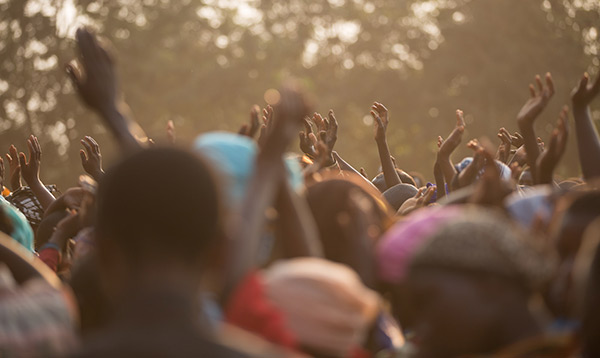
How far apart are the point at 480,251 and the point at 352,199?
32.6 inches

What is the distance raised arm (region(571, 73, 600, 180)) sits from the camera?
5.32m

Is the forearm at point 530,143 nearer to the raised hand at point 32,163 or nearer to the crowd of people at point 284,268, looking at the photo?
the crowd of people at point 284,268

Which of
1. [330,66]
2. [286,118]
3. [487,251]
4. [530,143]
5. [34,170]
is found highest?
[286,118]

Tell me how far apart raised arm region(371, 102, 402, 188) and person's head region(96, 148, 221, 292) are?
487cm

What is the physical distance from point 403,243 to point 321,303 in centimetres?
49

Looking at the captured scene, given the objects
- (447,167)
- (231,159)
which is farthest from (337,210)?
(447,167)

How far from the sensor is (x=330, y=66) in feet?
125

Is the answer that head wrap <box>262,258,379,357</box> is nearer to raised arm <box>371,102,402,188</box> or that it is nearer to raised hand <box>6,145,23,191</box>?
raised arm <box>371,102,402,188</box>

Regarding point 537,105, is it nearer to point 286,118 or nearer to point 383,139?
point 383,139

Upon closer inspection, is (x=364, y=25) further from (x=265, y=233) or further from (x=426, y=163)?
(x=265, y=233)

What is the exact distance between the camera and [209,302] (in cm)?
337

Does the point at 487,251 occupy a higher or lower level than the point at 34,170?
higher

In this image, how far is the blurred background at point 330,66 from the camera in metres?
33.4

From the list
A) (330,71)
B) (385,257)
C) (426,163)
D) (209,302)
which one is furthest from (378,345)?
(330,71)
